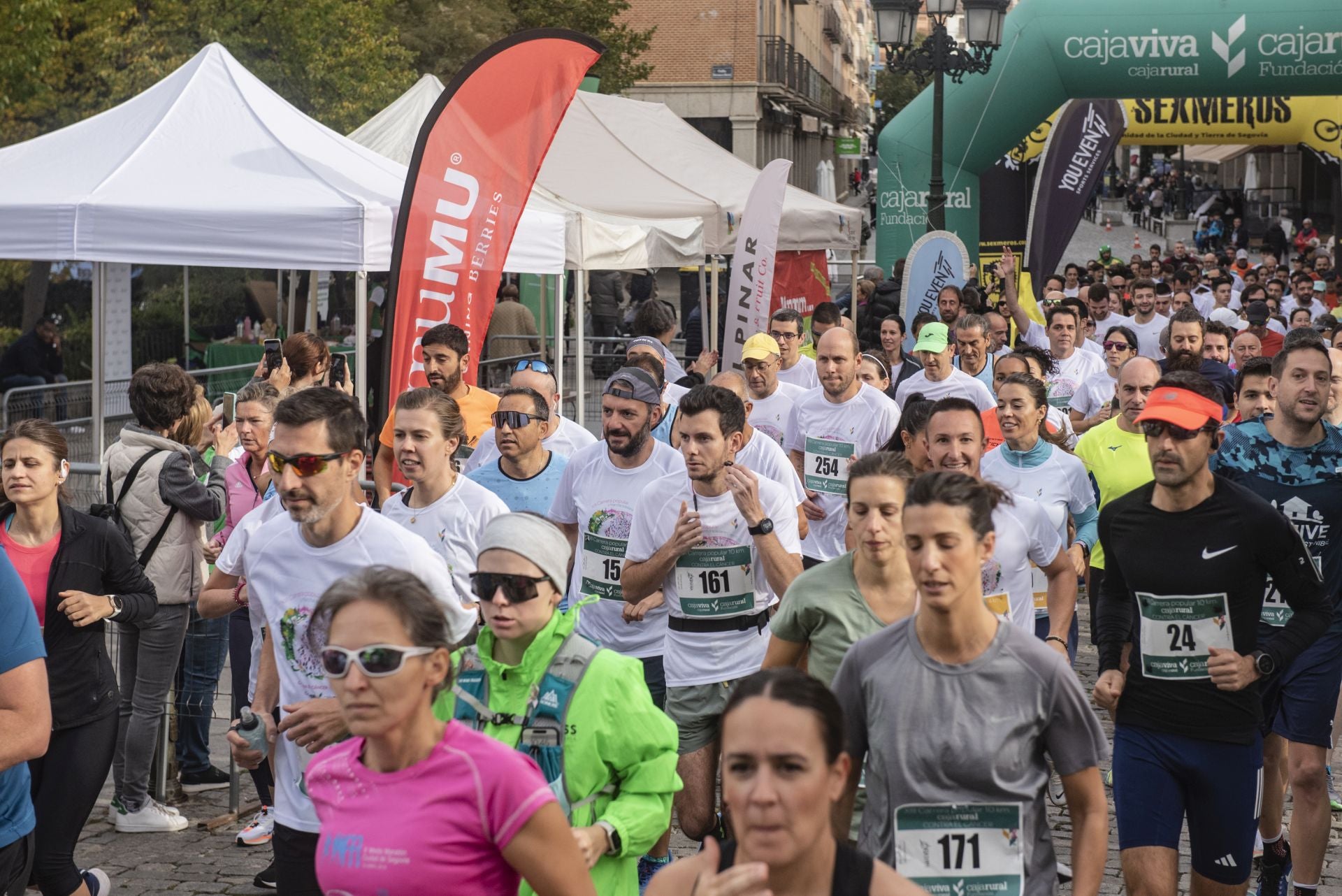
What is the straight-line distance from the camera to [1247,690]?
488 cm

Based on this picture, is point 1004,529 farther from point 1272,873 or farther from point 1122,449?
point 1122,449

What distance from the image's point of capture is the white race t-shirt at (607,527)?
6.20 meters

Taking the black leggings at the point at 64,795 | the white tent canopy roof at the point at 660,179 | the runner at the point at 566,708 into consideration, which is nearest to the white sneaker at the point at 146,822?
the black leggings at the point at 64,795

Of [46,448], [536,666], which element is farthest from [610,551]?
[536,666]

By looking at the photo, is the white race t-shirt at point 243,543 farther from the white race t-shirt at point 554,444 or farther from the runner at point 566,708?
the white race t-shirt at point 554,444

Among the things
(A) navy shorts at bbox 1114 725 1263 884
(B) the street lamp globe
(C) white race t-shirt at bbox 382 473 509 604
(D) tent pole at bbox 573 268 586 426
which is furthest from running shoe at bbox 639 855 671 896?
(B) the street lamp globe

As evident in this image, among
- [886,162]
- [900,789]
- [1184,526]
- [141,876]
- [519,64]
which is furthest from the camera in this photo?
[886,162]

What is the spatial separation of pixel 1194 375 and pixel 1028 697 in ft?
6.11

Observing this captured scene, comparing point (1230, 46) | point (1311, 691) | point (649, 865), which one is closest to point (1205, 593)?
point (1311, 691)

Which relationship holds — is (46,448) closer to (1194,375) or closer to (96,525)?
(96,525)

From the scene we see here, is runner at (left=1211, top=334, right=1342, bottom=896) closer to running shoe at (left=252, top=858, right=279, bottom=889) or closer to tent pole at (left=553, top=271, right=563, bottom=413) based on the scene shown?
running shoe at (left=252, top=858, right=279, bottom=889)

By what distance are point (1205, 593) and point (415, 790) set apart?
2.74 metres

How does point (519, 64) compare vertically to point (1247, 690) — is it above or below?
above

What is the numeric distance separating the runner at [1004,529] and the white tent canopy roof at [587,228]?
6438mm
